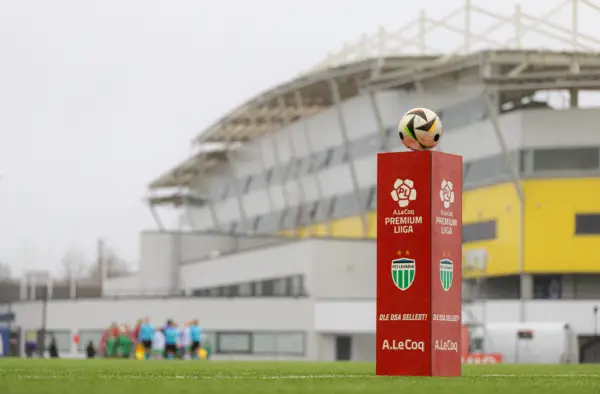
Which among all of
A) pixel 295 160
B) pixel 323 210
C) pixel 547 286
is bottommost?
pixel 547 286

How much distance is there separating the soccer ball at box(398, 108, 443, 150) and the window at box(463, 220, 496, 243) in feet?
180

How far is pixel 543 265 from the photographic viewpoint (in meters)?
74.1

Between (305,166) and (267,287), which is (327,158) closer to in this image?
(305,166)

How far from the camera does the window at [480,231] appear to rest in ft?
249

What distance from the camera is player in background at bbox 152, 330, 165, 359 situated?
55.4 m

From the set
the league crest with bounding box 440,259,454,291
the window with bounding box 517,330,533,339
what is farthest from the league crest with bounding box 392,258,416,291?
the window with bounding box 517,330,533,339

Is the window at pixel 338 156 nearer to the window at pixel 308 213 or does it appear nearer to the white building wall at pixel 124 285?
the window at pixel 308 213

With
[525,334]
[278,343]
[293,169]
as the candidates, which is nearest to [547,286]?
[525,334]

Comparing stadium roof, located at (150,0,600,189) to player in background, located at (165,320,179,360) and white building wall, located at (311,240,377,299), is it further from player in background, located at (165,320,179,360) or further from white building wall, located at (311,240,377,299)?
player in background, located at (165,320,179,360)

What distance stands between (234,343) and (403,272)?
2350 inches

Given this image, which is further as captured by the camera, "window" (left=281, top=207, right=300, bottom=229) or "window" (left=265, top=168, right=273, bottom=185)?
"window" (left=265, top=168, right=273, bottom=185)

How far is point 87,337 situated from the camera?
293 feet

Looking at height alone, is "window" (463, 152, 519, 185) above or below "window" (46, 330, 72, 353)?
above

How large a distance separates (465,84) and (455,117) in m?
1.91
